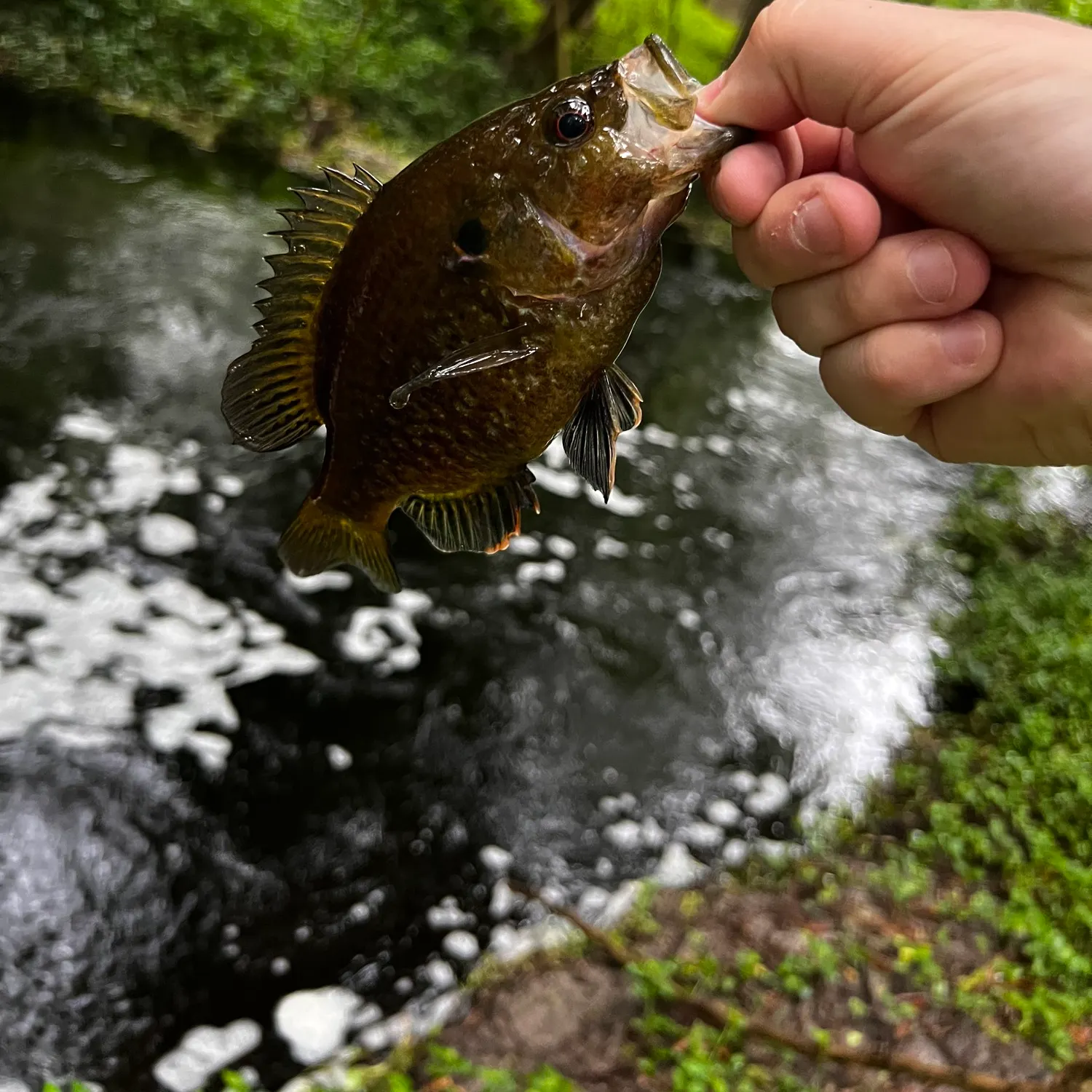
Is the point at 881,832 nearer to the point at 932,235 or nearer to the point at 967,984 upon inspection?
the point at 967,984

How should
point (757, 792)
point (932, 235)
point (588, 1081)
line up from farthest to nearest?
point (757, 792), point (588, 1081), point (932, 235)

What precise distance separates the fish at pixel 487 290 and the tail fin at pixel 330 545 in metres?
0.14

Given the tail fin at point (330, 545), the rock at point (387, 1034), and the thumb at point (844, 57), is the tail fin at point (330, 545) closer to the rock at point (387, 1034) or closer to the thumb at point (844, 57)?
the thumb at point (844, 57)

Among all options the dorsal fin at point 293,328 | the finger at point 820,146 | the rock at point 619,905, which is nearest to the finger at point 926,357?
the finger at point 820,146

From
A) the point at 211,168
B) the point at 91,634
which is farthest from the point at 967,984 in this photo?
the point at 211,168

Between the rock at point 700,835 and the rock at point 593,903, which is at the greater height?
the rock at point 700,835

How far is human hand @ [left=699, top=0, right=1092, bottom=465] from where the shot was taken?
1630 millimetres

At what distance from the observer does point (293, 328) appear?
1.60 meters

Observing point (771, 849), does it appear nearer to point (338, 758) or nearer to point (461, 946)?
point (461, 946)

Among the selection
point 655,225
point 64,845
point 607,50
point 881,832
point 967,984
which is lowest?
point 64,845

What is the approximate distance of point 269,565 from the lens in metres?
5.17

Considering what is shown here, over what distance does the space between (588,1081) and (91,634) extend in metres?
3.24

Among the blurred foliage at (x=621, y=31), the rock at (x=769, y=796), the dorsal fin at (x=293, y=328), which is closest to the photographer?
the dorsal fin at (x=293, y=328)

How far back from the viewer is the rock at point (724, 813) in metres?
4.59
